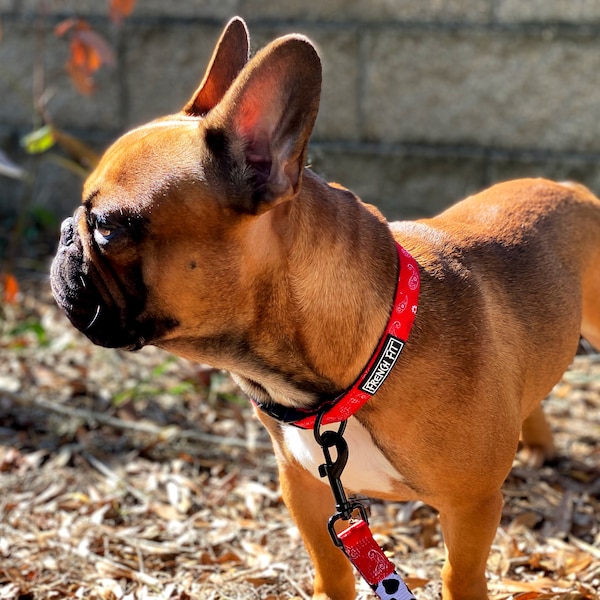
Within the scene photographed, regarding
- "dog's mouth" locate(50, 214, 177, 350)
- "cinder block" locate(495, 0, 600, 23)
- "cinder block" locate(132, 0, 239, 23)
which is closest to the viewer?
"dog's mouth" locate(50, 214, 177, 350)

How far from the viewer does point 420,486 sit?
2.69 m

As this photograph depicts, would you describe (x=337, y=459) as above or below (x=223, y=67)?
below

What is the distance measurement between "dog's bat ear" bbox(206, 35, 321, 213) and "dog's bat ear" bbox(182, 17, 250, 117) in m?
0.44

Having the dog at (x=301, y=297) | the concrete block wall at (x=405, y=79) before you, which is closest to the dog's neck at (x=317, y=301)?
the dog at (x=301, y=297)

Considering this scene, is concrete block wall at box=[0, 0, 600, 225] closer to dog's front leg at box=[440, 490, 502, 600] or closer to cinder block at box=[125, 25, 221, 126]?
cinder block at box=[125, 25, 221, 126]

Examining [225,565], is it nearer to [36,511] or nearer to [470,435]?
[36,511]

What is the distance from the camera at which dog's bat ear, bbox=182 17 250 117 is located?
2.75m

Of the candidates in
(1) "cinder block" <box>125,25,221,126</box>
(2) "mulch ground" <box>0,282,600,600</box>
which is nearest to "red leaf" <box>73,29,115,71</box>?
(2) "mulch ground" <box>0,282,600,600</box>

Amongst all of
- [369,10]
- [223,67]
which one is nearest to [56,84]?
[369,10]

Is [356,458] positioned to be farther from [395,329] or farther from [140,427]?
[140,427]

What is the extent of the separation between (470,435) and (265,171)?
964mm

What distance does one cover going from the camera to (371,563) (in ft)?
8.64

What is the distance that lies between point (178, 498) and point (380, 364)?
1873mm

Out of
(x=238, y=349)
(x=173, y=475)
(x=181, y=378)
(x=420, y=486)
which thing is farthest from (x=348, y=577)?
(x=181, y=378)
